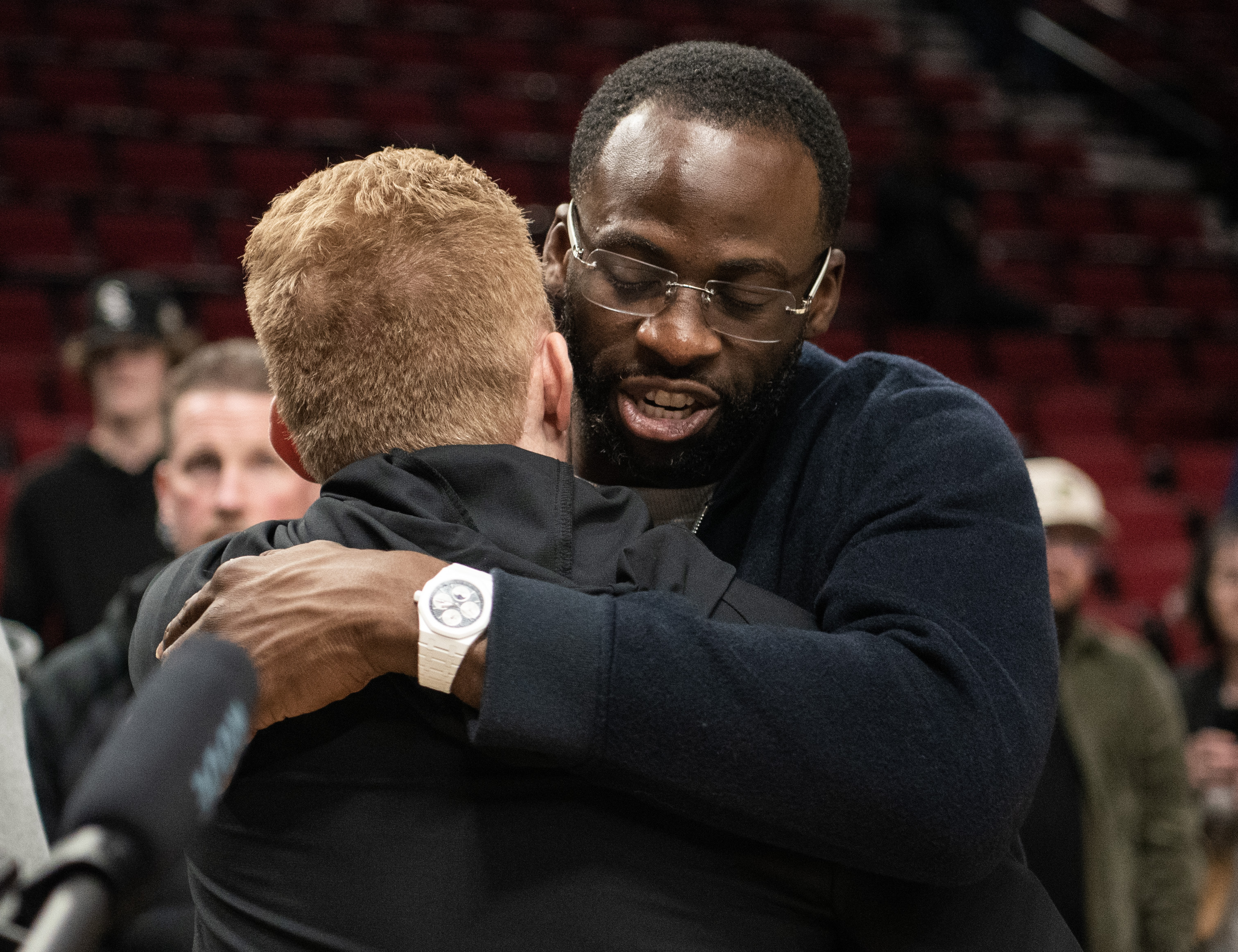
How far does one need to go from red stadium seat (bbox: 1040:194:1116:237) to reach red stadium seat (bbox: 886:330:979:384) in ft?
7.82

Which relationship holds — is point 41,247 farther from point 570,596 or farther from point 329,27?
point 570,596

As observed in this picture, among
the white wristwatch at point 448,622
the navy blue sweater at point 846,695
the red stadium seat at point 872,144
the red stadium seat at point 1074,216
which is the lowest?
the red stadium seat at point 1074,216

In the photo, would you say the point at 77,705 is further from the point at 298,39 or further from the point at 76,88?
the point at 298,39

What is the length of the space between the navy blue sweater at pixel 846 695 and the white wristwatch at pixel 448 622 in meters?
0.01

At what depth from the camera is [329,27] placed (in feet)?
30.5

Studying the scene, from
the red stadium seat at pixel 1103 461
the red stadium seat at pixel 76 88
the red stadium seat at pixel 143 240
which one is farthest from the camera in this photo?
the red stadium seat at pixel 76 88

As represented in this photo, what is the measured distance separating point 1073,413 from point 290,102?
17.2 feet

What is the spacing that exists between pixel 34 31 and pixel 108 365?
19.2 ft

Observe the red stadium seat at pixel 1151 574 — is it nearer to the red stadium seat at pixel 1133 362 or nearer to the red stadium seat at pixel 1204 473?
the red stadium seat at pixel 1204 473

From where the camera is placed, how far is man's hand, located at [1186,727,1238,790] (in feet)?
9.87

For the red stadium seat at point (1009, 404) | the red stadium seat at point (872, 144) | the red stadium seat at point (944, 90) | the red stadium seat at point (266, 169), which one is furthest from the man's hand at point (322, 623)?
the red stadium seat at point (944, 90)

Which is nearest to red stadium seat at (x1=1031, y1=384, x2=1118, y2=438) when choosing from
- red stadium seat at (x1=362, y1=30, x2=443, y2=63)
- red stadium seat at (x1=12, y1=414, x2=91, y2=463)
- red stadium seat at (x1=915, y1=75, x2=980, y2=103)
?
red stadium seat at (x1=915, y1=75, x2=980, y2=103)

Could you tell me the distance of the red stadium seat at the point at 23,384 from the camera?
5750mm

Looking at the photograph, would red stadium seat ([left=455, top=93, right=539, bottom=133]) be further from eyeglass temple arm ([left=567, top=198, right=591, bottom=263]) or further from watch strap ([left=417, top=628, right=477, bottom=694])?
watch strap ([left=417, top=628, right=477, bottom=694])
